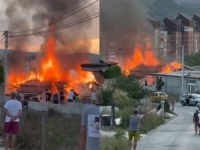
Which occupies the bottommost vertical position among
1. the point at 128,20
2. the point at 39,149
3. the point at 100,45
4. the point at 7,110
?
the point at 39,149

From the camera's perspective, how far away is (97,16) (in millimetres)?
2980

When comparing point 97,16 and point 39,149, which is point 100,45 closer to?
point 97,16

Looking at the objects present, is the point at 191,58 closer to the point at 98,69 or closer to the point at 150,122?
the point at 98,69

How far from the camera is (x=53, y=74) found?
412 centimetres

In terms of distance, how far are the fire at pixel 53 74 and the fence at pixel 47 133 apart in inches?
40.2

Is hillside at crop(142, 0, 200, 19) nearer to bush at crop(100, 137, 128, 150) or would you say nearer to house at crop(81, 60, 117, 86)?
house at crop(81, 60, 117, 86)

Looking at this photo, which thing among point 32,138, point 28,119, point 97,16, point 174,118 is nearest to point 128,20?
point 97,16

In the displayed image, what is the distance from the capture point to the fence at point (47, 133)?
5.89 metres

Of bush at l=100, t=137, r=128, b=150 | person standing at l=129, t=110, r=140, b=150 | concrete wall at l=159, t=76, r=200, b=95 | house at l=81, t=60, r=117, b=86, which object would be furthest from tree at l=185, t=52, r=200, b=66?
house at l=81, t=60, r=117, b=86

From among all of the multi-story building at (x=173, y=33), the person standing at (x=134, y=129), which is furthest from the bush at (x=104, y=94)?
the person standing at (x=134, y=129)

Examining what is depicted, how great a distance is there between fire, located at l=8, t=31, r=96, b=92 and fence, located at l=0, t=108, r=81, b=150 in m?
1.02

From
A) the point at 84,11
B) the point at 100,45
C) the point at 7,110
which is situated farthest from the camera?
the point at 7,110

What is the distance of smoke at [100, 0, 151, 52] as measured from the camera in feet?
9.85

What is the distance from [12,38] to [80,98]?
3602 millimetres
